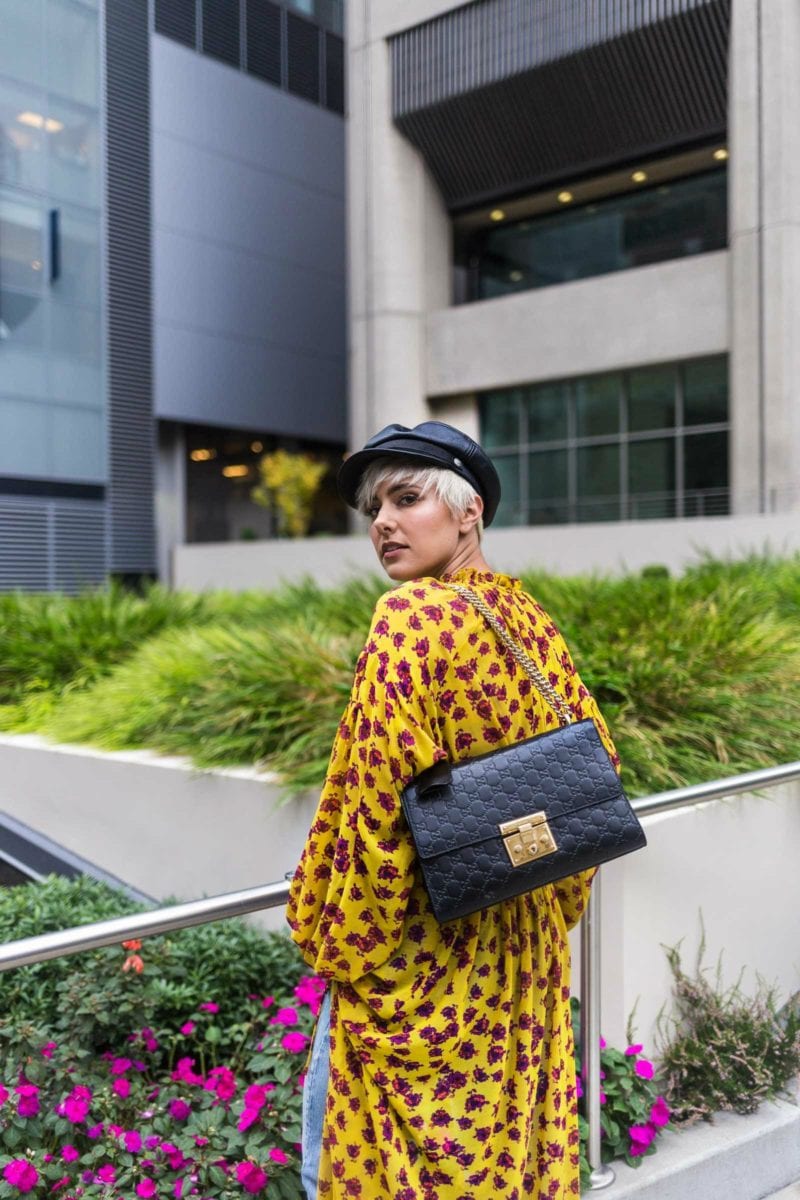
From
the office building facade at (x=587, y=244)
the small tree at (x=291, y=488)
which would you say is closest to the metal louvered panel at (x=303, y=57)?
the office building facade at (x=587, y=244)

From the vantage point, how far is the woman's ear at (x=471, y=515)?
172 cm

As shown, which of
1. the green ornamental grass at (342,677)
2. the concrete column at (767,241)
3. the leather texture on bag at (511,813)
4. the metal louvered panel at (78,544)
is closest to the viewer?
the leather texture on bag at (511,813)

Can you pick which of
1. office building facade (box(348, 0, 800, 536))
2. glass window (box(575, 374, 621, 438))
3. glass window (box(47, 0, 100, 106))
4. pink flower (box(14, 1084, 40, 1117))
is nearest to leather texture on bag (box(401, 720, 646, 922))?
pink flower (box(14, 1084, 40, 1117))

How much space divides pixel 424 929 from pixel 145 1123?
61.3 inches

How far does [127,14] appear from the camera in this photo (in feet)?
55.4

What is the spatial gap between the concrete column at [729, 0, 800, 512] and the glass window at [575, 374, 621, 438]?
10.1 ft

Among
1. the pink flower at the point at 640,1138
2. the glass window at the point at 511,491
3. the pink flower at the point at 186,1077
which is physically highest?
the glass window at the point at 511,491

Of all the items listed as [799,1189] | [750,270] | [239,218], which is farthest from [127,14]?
[799,1189]

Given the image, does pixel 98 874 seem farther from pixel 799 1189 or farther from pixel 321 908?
pixel 321 908

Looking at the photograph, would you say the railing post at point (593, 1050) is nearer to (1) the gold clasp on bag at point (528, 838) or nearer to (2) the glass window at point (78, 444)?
(1) the gold clasp on bag at point (528, 838)

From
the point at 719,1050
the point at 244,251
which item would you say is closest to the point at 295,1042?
the point at 719,1050

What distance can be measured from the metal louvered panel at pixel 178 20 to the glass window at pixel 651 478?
38.1 ft

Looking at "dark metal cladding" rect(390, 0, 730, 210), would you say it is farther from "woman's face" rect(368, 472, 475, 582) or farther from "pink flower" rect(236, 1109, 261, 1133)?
"pink flower" rect(236, 1109, 261, 1133)

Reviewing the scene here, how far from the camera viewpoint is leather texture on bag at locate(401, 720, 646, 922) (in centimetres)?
150
